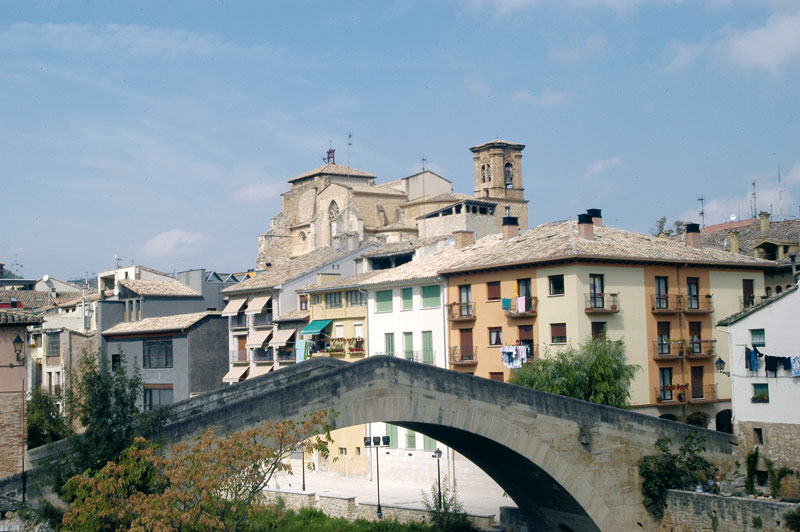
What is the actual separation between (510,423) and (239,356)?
120 feet

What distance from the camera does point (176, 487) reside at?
741 inches

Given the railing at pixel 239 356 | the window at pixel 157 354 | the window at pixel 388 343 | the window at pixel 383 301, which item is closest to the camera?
the window at pixel 388 343

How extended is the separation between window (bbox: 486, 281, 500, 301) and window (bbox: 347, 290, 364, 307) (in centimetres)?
1013

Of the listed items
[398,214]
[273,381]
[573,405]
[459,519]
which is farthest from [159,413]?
[398,214]

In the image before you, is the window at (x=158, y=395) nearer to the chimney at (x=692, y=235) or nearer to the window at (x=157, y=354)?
the window at (x=157, y=354)

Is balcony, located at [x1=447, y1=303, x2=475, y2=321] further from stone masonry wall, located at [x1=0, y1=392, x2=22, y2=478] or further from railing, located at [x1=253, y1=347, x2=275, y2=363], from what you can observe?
stone masonry wall, located at [x1=0, y1=392, x2=22, y2=478]

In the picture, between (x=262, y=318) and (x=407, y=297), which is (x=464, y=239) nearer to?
(x=407, y=297)

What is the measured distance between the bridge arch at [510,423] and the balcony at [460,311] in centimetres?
1295

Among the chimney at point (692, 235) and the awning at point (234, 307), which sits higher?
the chimney at point (692, 235)

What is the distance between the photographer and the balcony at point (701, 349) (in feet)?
142

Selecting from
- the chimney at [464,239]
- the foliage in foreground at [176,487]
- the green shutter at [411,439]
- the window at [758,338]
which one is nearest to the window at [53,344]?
the chimney at [464,239]

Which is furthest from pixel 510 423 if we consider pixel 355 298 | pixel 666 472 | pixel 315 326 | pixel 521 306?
pixel 315 326

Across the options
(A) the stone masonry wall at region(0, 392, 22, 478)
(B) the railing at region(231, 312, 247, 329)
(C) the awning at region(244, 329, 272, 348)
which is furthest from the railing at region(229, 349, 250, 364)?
(A) the stone masonry wall at region(0, 392, 22, 478)

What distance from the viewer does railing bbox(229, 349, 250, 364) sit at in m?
61.2
